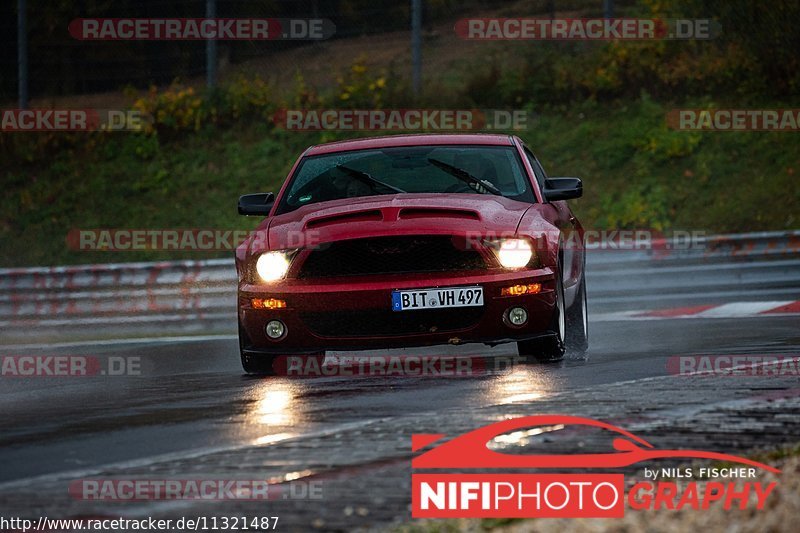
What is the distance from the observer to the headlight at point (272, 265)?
9188 mm

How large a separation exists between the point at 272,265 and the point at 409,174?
1.52 metres

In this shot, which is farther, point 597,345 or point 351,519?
point 597,345

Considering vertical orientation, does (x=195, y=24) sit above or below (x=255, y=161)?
above

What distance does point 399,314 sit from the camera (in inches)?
349

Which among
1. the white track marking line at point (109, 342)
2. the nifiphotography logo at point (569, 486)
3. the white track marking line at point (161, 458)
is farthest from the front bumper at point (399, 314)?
the white track marking line at point (109, 342)

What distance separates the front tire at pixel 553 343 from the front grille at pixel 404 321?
535 millimetres

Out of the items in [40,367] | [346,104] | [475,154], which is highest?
[346,104]

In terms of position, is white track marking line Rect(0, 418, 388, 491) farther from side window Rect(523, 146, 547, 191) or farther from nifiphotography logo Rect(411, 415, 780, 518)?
side window Rect(523, 146, 547, 191)

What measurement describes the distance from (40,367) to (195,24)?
11.3 metres

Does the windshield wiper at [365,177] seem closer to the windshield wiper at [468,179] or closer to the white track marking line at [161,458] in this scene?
the windshield wiper at [468,179]

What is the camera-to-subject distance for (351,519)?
14.6 feet

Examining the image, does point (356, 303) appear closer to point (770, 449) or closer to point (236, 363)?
point (236, 363)

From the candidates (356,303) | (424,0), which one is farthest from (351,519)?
(424,0)

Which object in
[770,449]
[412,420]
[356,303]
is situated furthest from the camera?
[356,303]
